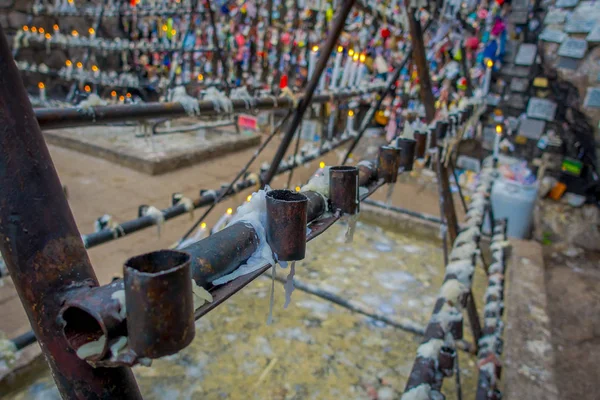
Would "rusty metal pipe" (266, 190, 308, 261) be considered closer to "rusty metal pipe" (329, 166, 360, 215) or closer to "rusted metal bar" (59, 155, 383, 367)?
"rusted metal bar" (59, 155, 383, 367)

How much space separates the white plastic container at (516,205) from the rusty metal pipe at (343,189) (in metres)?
3.99

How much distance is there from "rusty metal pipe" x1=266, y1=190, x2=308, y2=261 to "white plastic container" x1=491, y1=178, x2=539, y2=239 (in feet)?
13.9

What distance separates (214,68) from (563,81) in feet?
23.8

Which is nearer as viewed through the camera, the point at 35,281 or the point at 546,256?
the point at 35,281

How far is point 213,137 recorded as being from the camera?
746 cm

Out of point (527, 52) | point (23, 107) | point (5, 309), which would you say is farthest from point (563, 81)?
point (5, 309)

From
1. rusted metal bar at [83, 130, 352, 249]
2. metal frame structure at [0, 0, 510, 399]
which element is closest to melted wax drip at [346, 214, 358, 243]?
metal frame structure at [0, 0, 510, 399]

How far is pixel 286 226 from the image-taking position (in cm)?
60

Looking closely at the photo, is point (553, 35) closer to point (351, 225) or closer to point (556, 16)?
point (556, 16)

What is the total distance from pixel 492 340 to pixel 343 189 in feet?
4.49

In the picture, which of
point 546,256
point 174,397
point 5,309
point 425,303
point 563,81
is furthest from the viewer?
point 563,81

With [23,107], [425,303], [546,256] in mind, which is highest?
[23,107]

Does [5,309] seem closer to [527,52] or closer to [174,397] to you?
[174,397]

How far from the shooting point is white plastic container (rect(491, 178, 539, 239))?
4.19 meters
